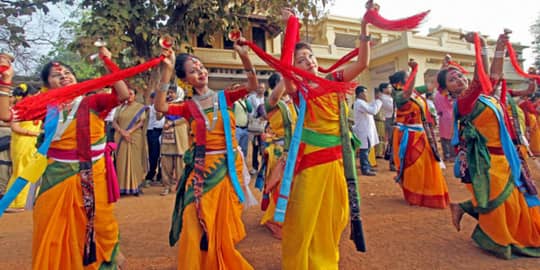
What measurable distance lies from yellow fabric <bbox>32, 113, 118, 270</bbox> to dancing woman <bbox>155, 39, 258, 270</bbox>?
0.57m

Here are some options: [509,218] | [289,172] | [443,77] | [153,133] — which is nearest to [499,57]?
[443,77]

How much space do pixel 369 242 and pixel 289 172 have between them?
5.54 ft

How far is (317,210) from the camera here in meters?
2.59

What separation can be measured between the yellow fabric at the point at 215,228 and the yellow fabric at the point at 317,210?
41cm

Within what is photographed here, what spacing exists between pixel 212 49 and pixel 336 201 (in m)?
14.5

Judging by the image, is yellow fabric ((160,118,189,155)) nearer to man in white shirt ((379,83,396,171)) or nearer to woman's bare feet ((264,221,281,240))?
woman's bare feet ((264,221,281,240))

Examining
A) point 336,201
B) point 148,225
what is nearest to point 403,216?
point 336,201

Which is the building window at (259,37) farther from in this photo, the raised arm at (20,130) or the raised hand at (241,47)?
the raised hand at (241,47)

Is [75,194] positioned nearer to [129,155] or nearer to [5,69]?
[5,69]

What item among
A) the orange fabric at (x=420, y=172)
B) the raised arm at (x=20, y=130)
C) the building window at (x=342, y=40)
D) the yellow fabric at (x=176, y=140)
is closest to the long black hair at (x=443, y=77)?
the orange fabric at (x=420, y=172)

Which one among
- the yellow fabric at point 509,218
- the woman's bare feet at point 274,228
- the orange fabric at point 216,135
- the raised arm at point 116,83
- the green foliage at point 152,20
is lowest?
the woman's bare feet at point 274,228

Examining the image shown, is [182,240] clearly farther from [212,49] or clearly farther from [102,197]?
[212,49]

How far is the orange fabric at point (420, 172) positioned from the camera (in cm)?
490

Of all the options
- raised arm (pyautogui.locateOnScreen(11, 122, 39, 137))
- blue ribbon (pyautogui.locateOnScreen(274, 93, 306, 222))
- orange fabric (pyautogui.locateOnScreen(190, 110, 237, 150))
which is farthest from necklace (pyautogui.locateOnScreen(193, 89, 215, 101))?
raised arm (pyautogui.locateOnScreen(11, 122, 39, 137))
